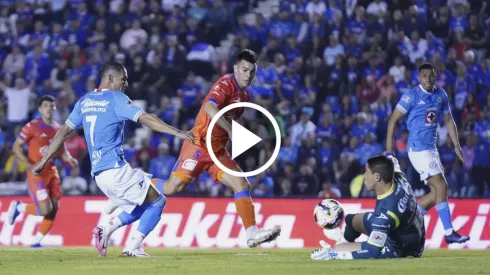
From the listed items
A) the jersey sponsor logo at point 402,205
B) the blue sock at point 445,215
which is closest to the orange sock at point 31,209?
the blue sock at point 445,215

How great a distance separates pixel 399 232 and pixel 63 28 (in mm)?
16010

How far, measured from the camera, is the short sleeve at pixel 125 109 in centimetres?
1248

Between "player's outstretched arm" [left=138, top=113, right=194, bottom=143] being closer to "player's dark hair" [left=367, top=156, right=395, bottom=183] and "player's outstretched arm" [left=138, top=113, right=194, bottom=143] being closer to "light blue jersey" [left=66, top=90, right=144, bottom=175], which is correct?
"light blue jersey" [left=66, top=90, right=144, bottom=175]

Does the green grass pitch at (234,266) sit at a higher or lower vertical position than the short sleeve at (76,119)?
lower

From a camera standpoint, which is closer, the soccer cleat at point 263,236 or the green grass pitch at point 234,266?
the green grass pitch at point 234,266

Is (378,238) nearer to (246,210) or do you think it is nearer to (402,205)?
(402,205)

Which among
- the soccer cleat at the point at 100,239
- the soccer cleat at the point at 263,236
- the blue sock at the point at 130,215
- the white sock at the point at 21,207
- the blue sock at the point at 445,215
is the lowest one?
the white sock at the point at 21,207

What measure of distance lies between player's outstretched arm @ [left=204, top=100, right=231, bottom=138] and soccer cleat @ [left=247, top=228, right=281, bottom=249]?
1.33 metres

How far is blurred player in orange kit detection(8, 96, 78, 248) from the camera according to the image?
18.0 meters

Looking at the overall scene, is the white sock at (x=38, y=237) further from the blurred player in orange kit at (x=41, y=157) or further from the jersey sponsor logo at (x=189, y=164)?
the jersey sponsor logo at (x=189, y=164)

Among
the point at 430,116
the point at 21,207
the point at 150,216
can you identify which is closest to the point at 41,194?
the point at 21,207

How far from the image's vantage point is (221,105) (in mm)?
13898

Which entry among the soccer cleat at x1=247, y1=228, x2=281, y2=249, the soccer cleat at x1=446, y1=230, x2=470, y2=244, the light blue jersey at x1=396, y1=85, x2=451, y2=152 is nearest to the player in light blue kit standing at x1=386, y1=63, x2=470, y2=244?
the light blue jersey at x1=396, y1=85, x2=451, y2=152

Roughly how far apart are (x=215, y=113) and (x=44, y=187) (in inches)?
218
